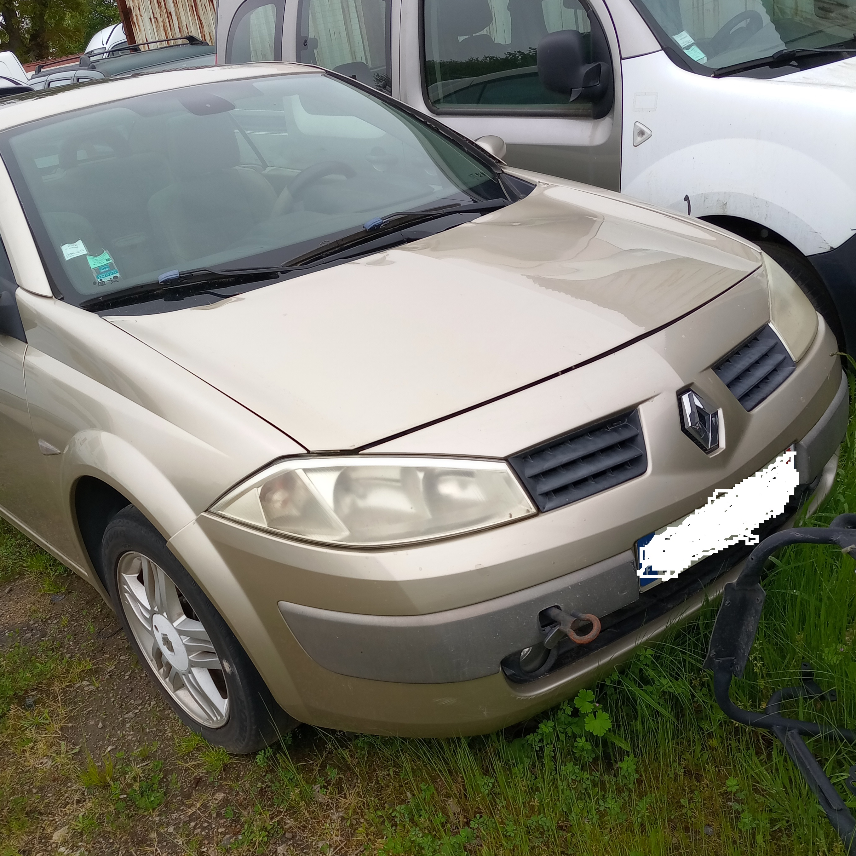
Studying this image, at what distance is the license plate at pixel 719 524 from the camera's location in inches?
75.1

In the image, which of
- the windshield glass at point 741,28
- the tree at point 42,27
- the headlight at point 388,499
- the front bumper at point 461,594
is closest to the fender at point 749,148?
the windshield glass at point 741,28

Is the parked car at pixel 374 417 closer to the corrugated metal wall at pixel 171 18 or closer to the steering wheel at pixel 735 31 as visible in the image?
the steering wheel at pixel 735 31

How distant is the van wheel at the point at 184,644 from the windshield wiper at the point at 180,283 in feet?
1.81

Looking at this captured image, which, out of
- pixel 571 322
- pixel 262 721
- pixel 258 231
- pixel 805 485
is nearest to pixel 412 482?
pixel 571 322

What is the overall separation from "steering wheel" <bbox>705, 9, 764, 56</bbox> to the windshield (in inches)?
35.4

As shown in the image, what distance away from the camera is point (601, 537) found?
5.97ft

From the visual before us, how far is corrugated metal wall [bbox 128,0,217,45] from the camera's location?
13.5 m

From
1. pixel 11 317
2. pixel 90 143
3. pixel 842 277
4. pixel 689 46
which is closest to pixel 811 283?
pixel 842 277

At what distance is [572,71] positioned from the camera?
11.0 feet

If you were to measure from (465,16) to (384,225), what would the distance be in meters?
1.68

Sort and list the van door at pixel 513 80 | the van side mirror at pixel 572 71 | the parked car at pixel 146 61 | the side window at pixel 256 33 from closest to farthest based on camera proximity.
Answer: the van side mirror at pixel 572 71 → the van door at pixel 513 80 → the side window at pixel 256 33 → the parked car at pixel 146 61

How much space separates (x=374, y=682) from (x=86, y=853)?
93 centimetres

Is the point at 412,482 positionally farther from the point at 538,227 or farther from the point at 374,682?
the point at 538,227

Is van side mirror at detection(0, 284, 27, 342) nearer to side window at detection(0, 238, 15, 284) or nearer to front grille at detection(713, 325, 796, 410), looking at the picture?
side window at detection(0, 238, 15, 284)
